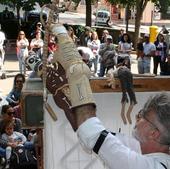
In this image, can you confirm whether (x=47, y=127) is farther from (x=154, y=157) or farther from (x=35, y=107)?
(x=154, y=157)

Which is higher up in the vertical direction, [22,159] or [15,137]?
[15,137]

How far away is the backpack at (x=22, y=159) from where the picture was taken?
6.03 metres

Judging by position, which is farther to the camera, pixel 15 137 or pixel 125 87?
pixel 15 137

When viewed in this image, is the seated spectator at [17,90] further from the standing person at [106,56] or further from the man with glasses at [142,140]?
the man with glasses at [142,140]

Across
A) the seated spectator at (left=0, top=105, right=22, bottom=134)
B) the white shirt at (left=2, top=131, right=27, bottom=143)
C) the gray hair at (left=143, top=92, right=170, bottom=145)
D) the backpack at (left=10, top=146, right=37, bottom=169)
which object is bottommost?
the backpack at (left=10, top=146, right=37, bottom=169)

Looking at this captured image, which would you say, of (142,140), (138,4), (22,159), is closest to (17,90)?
(22,159)

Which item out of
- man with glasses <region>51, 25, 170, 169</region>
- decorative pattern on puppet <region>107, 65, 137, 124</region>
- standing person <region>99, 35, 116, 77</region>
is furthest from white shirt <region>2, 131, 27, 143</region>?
standing person <region>99, 35, 116, 77</region>

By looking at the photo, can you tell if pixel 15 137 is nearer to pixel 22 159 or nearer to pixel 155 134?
pixel 22 159

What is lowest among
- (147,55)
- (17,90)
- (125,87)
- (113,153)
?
(147,55)

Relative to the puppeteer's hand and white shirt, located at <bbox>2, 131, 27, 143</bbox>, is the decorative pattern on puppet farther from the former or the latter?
white shirt, located at <bbox>2, 131, 27, 143</bbox>

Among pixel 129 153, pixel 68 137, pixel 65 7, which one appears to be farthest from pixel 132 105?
pixel 129 153

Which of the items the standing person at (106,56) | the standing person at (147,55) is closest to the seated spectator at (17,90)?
the standing person at (106,56)

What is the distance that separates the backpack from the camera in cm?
603

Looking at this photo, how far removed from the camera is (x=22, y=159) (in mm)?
6043
